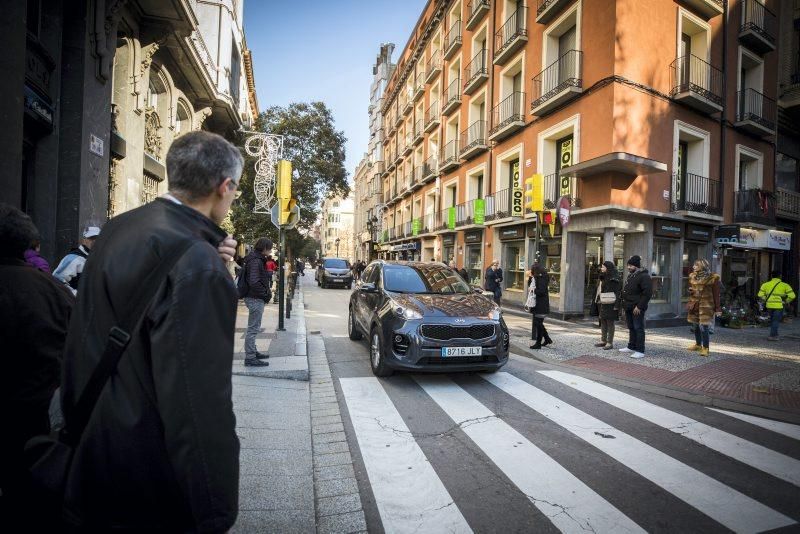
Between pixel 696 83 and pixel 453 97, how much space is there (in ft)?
41.1

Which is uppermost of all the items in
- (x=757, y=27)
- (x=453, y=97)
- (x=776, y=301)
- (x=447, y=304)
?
(x=453, y=97)

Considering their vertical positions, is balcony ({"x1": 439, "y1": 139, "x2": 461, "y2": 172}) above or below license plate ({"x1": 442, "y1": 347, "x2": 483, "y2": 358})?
above

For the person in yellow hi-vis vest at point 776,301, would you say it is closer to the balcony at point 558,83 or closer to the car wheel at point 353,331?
the balcony at point 558,83

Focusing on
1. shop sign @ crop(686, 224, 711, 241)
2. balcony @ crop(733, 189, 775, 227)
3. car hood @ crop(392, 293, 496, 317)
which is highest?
Result: balcony @ crop(733, 189, 775, 227)

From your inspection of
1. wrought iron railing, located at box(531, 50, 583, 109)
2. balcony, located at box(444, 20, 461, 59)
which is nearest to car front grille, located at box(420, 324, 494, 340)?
wrought iron railing, located at box(531, 50, 583, 109)

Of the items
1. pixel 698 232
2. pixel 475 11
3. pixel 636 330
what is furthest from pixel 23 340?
pixel 475 11

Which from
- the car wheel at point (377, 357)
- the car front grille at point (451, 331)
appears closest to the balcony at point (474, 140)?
the car wheel at point (377, 357)

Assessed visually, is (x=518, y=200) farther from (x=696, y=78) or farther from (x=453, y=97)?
(x=453, y=97)

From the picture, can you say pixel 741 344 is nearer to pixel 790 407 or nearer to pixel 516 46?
pixel 790 407

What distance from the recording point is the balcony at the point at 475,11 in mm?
20281

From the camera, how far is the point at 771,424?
4.80 metres

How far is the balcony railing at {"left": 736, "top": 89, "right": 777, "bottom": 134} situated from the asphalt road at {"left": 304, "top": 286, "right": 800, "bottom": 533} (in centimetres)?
1596

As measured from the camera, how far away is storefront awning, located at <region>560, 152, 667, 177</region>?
11422mm

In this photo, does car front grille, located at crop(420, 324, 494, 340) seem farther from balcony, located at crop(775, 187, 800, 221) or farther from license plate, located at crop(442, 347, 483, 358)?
balcony, located at crop(775, 187, 800, 221)
